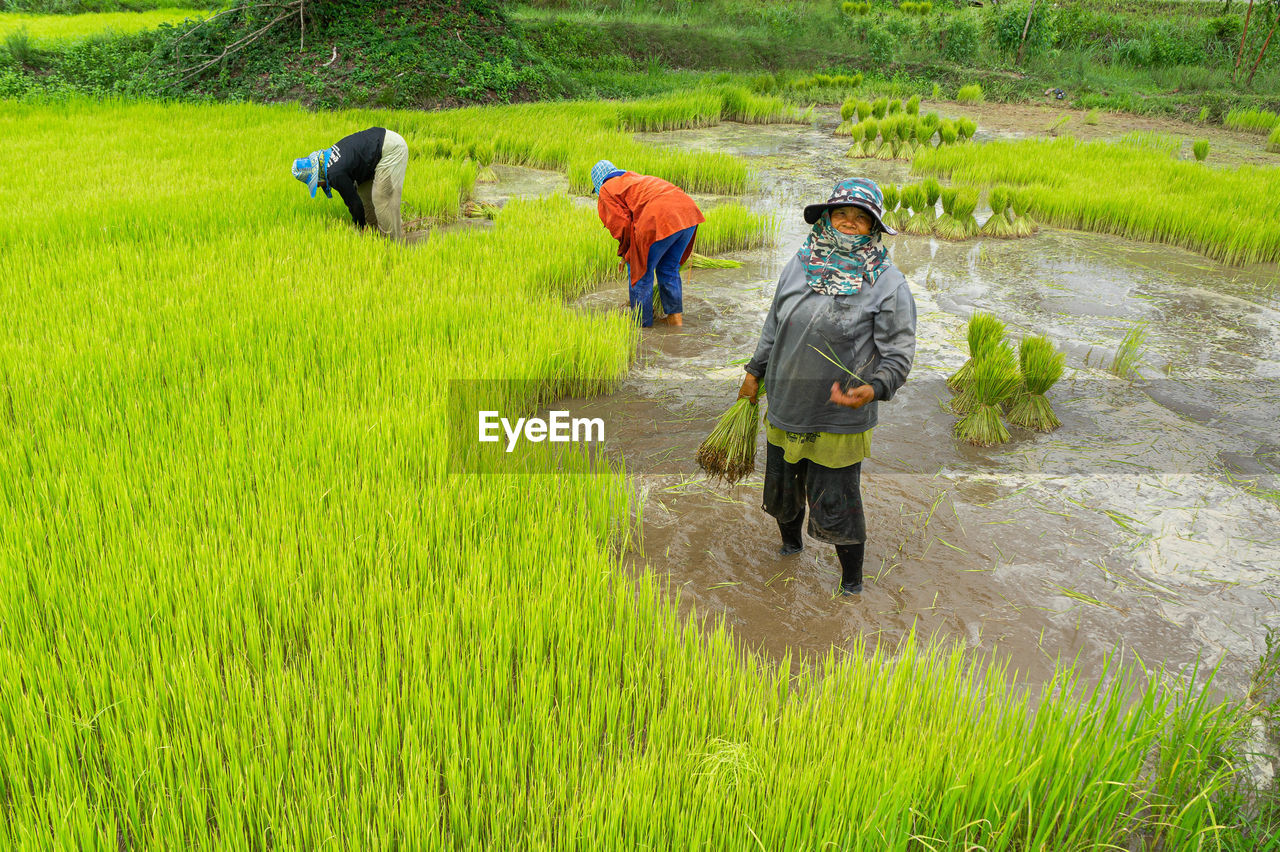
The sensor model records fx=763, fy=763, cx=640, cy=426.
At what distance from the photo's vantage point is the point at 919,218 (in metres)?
6.63

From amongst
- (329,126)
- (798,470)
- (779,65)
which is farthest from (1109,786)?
(779,65)

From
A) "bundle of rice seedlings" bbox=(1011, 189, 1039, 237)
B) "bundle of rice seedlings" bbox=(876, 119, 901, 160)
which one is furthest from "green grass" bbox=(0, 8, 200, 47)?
"bundle of rice seedlings" bbox=(1011, 189, 1039, 237)

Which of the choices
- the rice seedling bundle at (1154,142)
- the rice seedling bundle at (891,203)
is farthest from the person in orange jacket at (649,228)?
the rice seedling bundle at (1154,142)

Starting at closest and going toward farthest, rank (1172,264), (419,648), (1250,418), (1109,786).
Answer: (1109,786) < (419,648) < (1250,418) < (1172,264)

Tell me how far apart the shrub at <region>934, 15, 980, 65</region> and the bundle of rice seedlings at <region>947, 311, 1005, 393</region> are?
57.8 feet

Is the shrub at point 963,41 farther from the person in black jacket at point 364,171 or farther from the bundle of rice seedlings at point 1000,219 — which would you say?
the person in black jacket at point 364,171

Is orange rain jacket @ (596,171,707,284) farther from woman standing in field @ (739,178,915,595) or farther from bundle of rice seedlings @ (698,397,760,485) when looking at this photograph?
woman standing in field @ (739,178,915,595)

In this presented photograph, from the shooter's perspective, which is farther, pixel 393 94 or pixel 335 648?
pixel 393 94

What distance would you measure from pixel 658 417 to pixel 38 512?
235 centimetres

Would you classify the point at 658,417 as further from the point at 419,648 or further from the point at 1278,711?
the point at 1278,711

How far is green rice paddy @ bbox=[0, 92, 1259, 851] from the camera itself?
147 cm

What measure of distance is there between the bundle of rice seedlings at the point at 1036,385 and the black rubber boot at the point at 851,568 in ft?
5.31

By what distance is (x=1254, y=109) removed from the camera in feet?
40.3

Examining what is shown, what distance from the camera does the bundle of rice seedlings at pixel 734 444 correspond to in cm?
276
